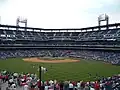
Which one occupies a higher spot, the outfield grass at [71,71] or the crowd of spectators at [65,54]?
the crowd of spectators at [65,54]

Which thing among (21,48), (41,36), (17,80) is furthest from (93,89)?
(41,36)

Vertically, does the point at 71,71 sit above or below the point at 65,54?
below

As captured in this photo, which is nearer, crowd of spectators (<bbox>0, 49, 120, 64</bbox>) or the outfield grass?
the outfield grass

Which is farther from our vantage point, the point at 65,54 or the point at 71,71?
the point at 65,54

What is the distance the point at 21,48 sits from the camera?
94.4 m

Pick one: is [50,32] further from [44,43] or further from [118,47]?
[118,47]

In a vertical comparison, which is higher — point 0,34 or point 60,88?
point 0,34

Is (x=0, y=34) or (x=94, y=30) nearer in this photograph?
(x=0, y=34)

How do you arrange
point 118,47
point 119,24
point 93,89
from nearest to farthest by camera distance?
point 93,89, point 118,47, point 119,24

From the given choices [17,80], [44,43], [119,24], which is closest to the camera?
[17,80]

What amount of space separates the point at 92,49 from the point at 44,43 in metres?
25.1

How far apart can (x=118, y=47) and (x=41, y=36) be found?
4492 centimetres

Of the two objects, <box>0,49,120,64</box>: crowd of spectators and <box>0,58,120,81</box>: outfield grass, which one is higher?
<box>0,49,120,64</box>: crowd of spectators

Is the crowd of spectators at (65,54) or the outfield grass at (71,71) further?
the crowd of spectators at (65,54)
